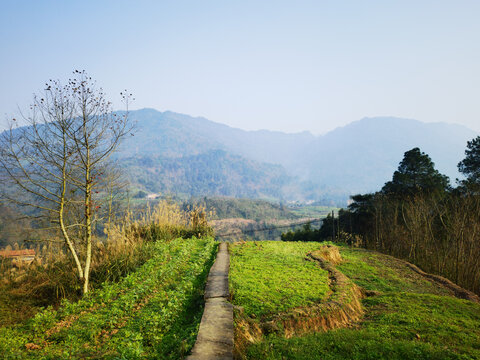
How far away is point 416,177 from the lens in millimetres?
18828

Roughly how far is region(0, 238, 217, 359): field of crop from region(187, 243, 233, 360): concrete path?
0.14 m

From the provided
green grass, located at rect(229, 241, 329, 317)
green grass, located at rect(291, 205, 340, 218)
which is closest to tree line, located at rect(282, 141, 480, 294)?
green grass, located at rect(229, 241, 329, 317)

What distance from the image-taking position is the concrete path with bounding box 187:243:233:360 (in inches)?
112

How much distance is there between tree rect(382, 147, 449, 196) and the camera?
714 inches

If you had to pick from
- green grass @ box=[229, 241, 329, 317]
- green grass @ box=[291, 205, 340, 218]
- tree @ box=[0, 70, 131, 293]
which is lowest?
green grass @ box=[291, 205, 340, 218]

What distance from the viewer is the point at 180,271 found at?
6.44m

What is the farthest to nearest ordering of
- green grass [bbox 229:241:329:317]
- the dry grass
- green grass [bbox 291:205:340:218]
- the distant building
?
green grass [bbox 291:205:340:218], the distant building, the dry grass, green grass [bbox 229:241:329:317]

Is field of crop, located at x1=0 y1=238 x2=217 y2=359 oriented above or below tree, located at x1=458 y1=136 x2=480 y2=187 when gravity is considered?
below

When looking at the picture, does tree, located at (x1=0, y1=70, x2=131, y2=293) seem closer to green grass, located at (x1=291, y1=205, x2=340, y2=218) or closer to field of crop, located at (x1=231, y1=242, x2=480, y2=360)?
field of crop, located at (x1=231, y1=242, x2=480, y2=360)

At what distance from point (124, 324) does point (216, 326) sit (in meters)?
1.59

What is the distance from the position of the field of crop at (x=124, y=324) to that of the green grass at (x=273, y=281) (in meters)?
0.73

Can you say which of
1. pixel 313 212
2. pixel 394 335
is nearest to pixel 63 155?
pixel 394 335

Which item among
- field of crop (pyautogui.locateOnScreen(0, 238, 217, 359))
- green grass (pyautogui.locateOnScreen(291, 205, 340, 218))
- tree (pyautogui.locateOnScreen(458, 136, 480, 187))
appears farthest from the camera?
green grass (pyautogui.locateOnScreen(291, 205, 340, 218))

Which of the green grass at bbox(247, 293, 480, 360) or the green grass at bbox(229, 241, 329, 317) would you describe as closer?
the green grass at bbox(247, 293, 480, 360)
